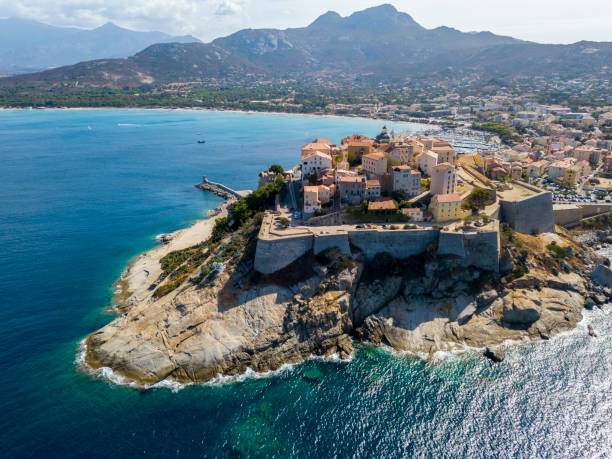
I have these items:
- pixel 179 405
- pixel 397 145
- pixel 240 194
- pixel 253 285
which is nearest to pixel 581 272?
pixel 397 145

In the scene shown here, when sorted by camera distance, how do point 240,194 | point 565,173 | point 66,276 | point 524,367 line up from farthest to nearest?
point 240,194 < point 565,173 < point 66,276 < point 524,367

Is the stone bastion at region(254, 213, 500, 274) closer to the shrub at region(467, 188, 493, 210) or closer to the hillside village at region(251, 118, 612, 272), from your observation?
the hillside village at region(251, 118, 612, 272)

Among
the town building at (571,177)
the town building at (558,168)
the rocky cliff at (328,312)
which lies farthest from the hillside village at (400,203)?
the town building at (558,168)

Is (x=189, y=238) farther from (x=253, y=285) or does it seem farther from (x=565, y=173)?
(x=565, y=173)

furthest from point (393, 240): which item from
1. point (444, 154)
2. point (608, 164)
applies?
point (608, 164)

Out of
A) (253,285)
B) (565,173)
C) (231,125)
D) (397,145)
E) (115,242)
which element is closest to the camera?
(253,285)
